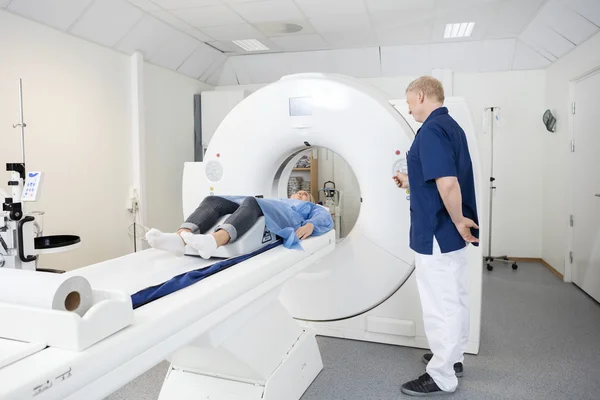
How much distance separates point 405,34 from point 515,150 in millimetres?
1555

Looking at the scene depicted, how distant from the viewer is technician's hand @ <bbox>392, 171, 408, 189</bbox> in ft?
6.82

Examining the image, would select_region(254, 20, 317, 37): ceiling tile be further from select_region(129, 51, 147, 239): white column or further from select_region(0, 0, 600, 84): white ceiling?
select_region(129, 51, 147, 239): white column

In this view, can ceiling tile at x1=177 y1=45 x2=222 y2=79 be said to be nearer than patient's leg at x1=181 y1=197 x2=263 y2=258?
No

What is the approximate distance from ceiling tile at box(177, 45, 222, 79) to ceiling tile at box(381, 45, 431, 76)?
1671 mm

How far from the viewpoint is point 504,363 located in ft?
7.29

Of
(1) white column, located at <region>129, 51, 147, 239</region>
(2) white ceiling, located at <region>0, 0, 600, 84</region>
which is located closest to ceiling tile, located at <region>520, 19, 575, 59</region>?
(2) white ceiling, located at <region>0, 0, 600, 84</region>

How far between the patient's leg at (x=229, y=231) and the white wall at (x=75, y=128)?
182 cm

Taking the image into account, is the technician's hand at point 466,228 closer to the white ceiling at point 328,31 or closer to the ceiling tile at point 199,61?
the white ceiling at point 328,31

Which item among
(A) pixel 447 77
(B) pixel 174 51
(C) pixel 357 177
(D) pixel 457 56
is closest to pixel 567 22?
(D) pixel 457 56

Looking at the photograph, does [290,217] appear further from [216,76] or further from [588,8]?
[216,76]

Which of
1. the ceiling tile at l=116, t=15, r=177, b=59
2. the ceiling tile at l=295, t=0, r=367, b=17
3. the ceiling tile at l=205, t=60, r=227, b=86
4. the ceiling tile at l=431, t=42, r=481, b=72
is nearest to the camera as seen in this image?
the ceiling tile at l=295, t=0, r=367, b=17

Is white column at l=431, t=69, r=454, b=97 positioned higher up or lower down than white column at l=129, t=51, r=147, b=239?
higher up

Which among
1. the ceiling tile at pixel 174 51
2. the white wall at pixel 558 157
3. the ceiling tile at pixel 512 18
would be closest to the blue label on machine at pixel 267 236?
the ceiling tile at pixel 512 18

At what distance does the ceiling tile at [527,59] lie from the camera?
407 cm
